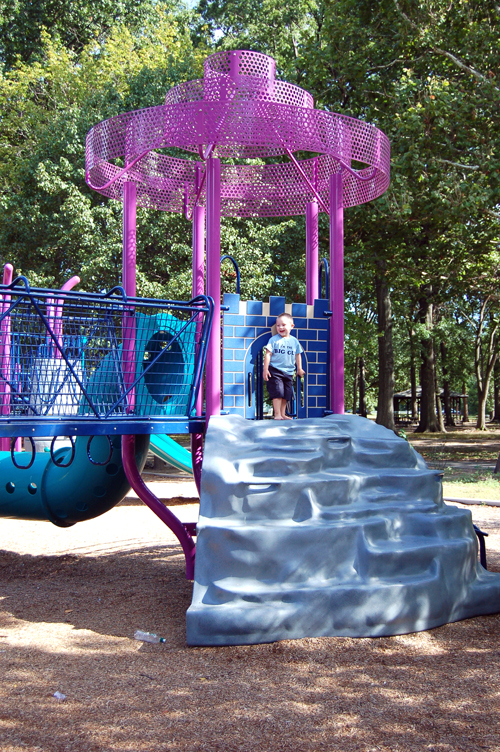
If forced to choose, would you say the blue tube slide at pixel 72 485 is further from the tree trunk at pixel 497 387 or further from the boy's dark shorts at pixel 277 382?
the tree trunk at pixel 497 387

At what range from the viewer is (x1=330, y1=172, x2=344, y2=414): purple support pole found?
6.34 m

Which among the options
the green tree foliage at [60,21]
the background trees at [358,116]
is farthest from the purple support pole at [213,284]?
the green tree foliage at [60,21]

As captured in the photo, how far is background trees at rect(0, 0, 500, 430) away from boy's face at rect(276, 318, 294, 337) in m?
7.85

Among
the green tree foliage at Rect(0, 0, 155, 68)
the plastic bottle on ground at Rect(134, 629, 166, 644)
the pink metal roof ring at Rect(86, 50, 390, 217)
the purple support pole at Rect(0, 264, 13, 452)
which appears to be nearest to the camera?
the plastic bottle on ground at Rect(134, 629, 166, 644)

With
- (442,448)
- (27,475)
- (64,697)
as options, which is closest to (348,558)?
(64,697)

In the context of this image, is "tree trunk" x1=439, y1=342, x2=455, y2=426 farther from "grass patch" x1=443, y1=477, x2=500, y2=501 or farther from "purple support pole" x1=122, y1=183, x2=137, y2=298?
"purple support pole" x1=122, y1=183, x2=137, y2=298

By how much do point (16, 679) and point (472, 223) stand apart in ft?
49.2

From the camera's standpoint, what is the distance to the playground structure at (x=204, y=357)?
445 cm

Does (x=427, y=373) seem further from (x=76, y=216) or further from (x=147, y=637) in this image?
(x=147, y=637)

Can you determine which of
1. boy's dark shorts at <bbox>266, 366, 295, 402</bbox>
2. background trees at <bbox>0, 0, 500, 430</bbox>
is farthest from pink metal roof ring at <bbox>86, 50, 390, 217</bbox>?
background trees at <bbox>0, 0, 500, 430</bbox>

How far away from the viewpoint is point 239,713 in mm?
3174

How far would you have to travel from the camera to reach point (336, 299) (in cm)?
640

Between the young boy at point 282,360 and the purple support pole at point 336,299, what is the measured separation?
0.39 meters

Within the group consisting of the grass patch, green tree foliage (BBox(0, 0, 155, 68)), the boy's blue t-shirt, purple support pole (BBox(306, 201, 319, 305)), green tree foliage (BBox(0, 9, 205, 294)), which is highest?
green tree foliage (BBox(0, 0, 155, 68))
